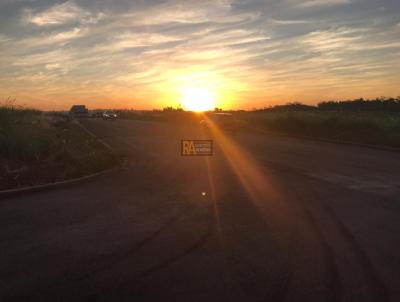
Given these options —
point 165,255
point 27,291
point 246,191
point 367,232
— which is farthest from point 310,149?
point 27,291

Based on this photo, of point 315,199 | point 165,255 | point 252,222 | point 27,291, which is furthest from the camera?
point 315,199

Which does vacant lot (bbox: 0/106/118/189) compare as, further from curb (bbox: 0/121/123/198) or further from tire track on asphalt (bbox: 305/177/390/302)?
tire track on asphalt (bbox: 305/177/390/302)

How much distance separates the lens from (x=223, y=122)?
1524 inches

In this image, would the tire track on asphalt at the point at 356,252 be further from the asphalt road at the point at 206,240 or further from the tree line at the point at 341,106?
the tree line at the point at 341,106

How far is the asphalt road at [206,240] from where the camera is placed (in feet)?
18.6

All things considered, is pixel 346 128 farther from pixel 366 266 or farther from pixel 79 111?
pixel 79 111

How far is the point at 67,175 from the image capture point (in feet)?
47.1

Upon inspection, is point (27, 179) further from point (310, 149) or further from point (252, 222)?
point (310, 149)

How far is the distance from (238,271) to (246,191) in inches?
234

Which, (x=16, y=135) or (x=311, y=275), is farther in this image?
(x=16, y=135)

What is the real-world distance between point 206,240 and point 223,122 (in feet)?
103

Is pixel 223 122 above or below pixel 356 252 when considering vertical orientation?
above

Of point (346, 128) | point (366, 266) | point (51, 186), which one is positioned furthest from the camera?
point (346, 128)

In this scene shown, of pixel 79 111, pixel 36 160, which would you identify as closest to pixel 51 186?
pixel 36 160
